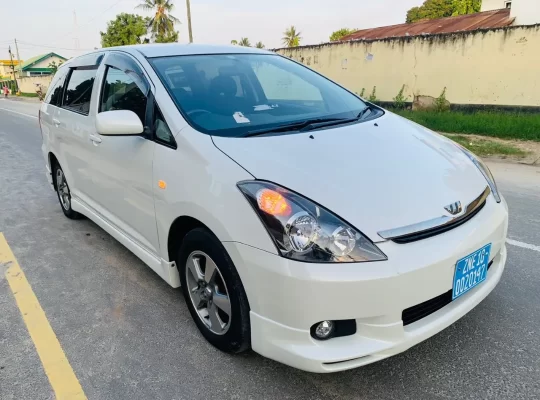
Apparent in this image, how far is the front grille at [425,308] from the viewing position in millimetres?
1922

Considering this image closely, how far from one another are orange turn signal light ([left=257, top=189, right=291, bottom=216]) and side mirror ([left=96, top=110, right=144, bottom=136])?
103 centimetres

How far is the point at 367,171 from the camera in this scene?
2123 millimetres

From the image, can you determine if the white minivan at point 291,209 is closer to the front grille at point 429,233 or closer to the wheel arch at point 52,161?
the front grille at point 429,233

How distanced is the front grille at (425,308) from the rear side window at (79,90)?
288cm

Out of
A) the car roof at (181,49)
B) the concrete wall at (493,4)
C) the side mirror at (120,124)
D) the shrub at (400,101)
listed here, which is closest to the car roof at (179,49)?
the car roof at (181,49)

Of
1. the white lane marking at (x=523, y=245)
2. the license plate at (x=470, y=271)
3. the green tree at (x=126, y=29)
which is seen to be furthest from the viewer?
the green tree at (x=126, y=29)

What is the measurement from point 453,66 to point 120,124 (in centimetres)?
1120

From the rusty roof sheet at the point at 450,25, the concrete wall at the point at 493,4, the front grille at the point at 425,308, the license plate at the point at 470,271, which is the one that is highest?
the concrete wall at the point at 493,4

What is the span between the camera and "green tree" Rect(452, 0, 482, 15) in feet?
116

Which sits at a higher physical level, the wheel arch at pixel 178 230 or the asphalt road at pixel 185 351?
the wheel arch at pixel 178 230

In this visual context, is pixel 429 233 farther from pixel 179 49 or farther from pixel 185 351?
pixel 179 49

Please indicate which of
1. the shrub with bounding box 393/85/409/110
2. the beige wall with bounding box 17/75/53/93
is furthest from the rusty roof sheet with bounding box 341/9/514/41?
the beige wall with bounding box 17/75/53/93

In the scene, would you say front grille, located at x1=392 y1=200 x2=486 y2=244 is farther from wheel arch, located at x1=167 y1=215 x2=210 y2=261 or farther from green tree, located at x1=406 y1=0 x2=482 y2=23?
green tree, located at x1=406 y1=0 x2=482 y2=23

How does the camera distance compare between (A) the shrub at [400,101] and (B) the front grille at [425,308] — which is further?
(A) the shrub at [400,101]
